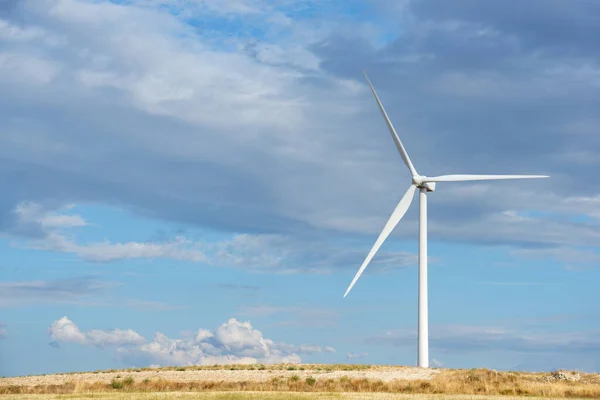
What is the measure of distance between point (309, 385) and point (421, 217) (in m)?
23.0

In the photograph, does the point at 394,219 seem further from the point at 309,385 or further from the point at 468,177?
the point at 309,385

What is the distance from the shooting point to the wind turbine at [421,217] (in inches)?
3108

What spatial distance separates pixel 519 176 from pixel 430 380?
24.4 metres

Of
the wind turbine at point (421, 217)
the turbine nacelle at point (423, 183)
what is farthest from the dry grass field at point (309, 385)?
the turbine nacelle at point (423, 183)

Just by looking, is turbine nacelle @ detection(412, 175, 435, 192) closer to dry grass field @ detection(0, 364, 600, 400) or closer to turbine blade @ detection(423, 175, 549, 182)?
turbine blade @ detection(423, 175, 549, 182)

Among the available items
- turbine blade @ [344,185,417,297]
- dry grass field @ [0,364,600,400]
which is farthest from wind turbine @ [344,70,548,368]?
dry grass field @ [0,364,600,400]

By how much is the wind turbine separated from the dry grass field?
4.26 meters

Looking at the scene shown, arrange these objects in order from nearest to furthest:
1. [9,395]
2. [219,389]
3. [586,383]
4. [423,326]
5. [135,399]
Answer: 1. [135,399]
2. [9,395]
3. [219,389]
4. [586,383]
5. [423,326]

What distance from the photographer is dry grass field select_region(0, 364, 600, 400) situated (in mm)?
57531

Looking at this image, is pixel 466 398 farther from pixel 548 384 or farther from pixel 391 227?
pixel 391 227

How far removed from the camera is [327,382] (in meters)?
66.1

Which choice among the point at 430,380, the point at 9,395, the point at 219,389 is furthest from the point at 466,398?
the point at 9,395

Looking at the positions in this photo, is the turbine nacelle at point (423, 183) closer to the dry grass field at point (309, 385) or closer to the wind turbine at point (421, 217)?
the wind turbine at point (421, 217)

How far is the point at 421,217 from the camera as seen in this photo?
81.5 metres
